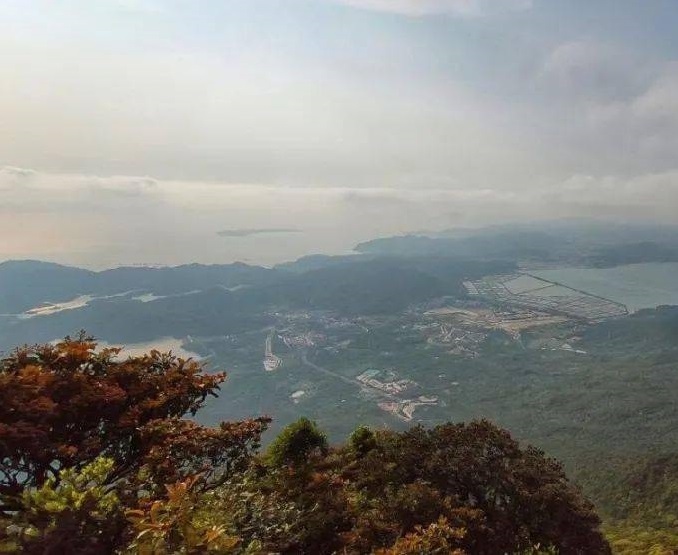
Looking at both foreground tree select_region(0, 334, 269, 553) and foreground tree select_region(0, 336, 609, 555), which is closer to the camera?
foreground tree select_region(0, 336, 609, 555)

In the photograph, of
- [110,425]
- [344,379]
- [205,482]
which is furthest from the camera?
[344,379]

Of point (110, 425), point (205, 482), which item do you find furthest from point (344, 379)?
point (205, 482)

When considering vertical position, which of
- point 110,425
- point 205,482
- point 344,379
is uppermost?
point 110,425

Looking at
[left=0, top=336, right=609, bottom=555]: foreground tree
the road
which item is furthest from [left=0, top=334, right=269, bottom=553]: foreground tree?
the road

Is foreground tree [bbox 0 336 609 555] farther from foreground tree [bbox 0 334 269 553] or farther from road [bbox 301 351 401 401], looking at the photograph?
road [bbox 301 351 401 401]

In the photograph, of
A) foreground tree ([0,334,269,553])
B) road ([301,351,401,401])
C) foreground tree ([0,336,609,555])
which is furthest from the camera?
road ([301,351,401,401])

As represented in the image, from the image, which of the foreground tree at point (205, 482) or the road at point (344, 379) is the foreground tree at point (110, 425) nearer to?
the foreground tree at point (205, 482)

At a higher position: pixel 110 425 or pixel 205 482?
→ pixel 110 425

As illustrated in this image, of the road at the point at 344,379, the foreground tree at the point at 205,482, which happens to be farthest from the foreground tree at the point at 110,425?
the road at the point at 344,379

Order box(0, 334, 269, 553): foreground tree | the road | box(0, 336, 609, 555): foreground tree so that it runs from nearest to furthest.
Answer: box(0, 336, 609, 555): foreground tree < box(0, 334, 269, 553): foreground tree < the road

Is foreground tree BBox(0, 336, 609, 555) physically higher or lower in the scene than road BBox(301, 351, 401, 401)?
higher

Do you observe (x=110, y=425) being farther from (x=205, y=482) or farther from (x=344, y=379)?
(x=344, y=379)
